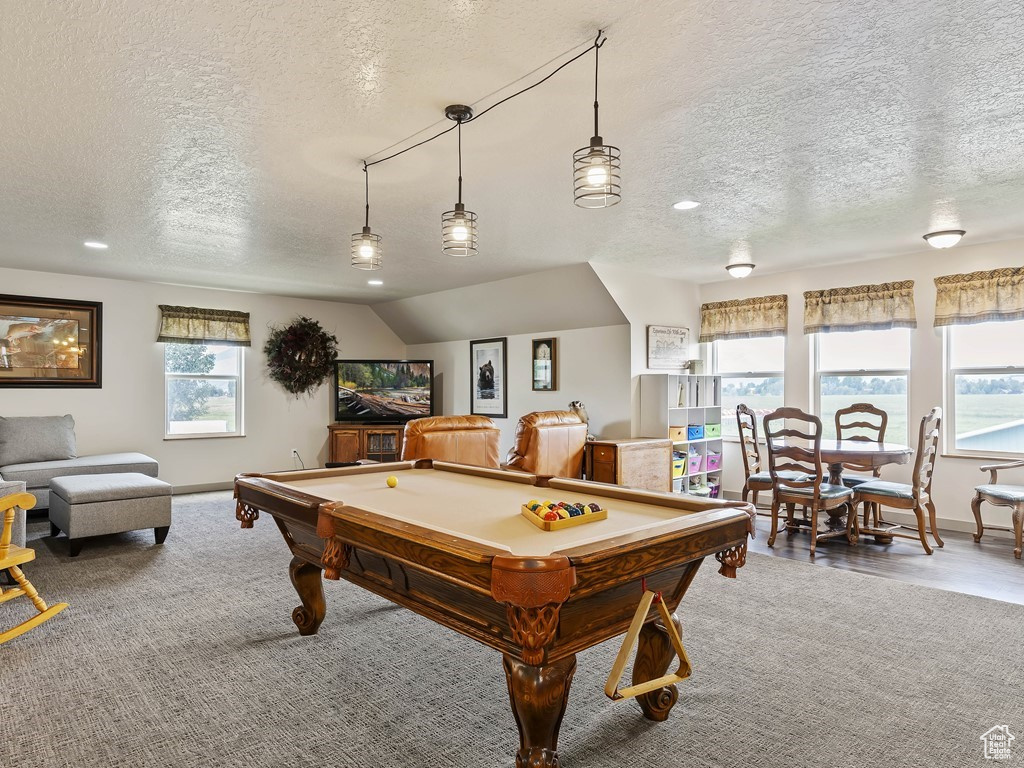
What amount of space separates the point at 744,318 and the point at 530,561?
569 cm

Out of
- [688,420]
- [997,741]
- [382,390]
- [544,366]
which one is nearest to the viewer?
[997,741]

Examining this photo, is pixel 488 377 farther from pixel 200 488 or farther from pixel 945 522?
pixel 945 522

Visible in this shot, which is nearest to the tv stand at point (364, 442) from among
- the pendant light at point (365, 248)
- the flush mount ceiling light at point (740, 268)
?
the flush mount ceiling light at point (740, 268)

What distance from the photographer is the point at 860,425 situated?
547 centimetres

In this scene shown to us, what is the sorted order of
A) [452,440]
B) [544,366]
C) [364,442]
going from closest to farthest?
[452,440] < [544,366] < [364,442]

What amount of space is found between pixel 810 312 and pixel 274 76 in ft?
17.5

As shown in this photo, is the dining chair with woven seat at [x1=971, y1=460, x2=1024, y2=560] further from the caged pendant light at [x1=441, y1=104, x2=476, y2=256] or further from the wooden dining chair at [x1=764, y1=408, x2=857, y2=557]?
the caged pendant light at [x1=441, y1=104, x2=476, y2=256]

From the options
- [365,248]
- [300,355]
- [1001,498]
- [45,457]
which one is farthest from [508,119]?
[300,355]

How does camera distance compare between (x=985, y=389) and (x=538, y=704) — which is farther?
(x=985, y=389)

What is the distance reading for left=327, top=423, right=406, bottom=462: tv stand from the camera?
304 inches

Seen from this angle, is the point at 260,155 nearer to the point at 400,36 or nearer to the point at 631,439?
the point at 400,36

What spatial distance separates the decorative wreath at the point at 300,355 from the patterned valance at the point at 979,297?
21.9 ft

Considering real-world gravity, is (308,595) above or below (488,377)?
below

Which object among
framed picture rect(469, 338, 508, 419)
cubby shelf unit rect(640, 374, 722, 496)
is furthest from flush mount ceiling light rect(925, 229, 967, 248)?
framed picture rect(469, 338, 508, 419)
